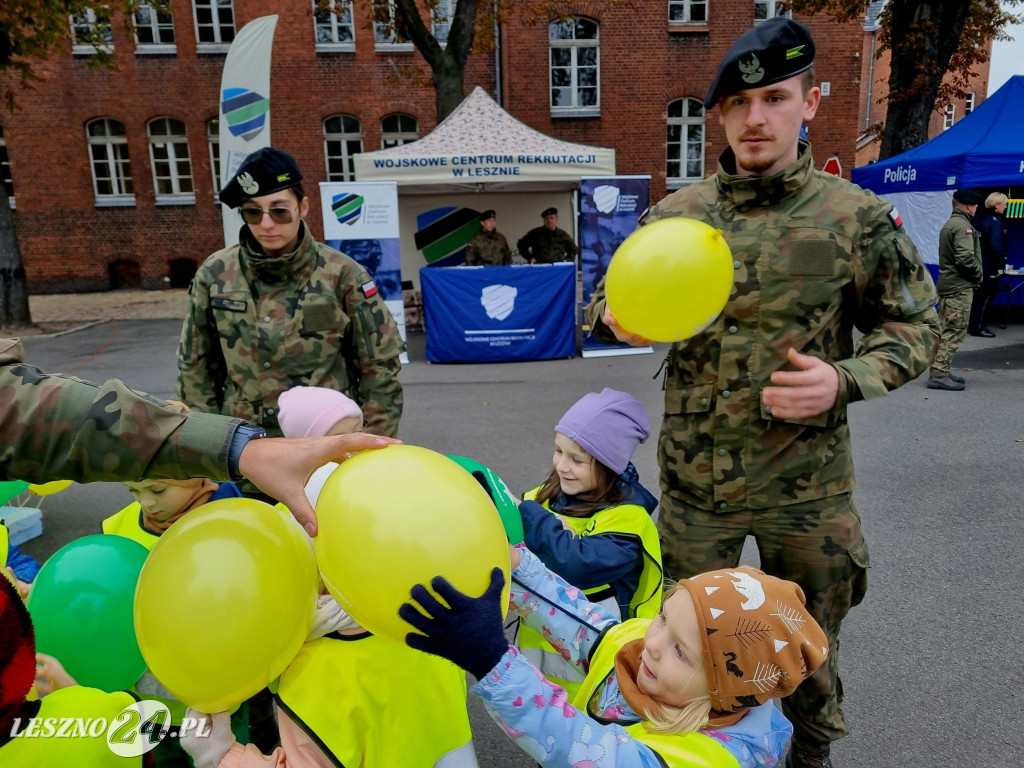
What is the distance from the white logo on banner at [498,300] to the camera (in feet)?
31.4

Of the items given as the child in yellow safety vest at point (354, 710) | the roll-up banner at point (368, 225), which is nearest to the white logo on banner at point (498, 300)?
the roll-up banner at point (368, 225)

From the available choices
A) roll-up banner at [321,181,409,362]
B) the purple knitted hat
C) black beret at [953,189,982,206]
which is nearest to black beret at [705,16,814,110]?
the purple knitted hat

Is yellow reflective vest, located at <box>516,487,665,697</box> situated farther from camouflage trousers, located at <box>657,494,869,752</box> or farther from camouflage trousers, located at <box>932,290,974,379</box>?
camouflage trousers, located at <box>932,290,974,379</box>

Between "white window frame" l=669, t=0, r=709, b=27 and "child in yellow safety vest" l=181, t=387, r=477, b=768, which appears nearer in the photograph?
"child in yellow safety vest" l=181, t=387, r=477, b=768

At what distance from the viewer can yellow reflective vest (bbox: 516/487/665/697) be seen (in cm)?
212

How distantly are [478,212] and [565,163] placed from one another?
352 centimetres

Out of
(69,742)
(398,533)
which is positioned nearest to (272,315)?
(69,742)

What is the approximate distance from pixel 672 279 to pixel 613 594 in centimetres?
98

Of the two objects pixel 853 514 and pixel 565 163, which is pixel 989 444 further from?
pixel 565 163

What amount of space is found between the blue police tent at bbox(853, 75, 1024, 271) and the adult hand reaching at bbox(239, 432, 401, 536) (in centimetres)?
1018

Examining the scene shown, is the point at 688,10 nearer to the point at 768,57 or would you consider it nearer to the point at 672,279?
the point at 768,57

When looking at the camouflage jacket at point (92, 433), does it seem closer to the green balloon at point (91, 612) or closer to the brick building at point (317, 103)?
the green balloon at point (91, 612)

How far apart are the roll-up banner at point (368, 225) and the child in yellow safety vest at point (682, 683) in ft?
27.9

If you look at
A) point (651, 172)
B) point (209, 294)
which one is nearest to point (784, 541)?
point (209, 294)
